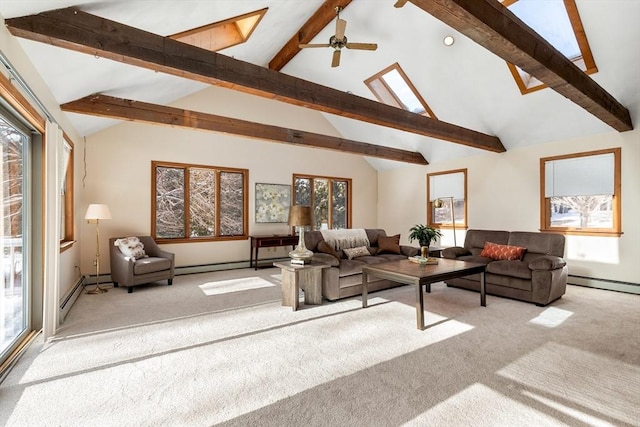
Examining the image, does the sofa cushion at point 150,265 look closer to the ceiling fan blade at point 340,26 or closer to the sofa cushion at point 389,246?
the sofa cushion at point 389,246

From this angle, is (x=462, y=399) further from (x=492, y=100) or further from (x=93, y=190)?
(x=93, y=190)

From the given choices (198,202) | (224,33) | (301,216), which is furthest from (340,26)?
(198,202)

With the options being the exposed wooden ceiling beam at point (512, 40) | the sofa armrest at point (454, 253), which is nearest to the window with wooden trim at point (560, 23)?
the exposed wooden ceiling beam at point (512, 40)

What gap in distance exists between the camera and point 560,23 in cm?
394

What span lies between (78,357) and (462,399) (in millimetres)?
2860

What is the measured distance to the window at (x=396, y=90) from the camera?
226 inches

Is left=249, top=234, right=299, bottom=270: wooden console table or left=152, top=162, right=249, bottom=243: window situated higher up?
left=152, top=162, right=249, bottom=243: window

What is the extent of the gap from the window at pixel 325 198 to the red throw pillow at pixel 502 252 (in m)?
3.74

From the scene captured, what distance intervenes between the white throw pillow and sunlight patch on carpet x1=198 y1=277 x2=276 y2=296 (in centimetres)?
107

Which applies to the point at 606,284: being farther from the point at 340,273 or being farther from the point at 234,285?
the point at 234,285

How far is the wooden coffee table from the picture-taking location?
3.27 metres

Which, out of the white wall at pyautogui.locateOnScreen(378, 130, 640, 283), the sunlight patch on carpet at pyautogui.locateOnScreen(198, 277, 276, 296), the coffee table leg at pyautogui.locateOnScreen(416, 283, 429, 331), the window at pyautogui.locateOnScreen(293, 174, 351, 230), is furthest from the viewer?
the window at pyautogui.locateOnScreen(293, 174, 351, 230)

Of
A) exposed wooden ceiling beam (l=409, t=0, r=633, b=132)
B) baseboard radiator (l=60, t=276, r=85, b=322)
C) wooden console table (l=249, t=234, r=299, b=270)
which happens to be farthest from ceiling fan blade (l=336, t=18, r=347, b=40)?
baseboard radiator (l=60, t=276, r=85, b=322)

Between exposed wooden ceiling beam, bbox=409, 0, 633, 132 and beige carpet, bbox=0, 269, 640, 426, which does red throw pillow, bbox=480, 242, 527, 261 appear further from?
exposed wooden ceiling beam, bbox=409, 0, 633, 132
